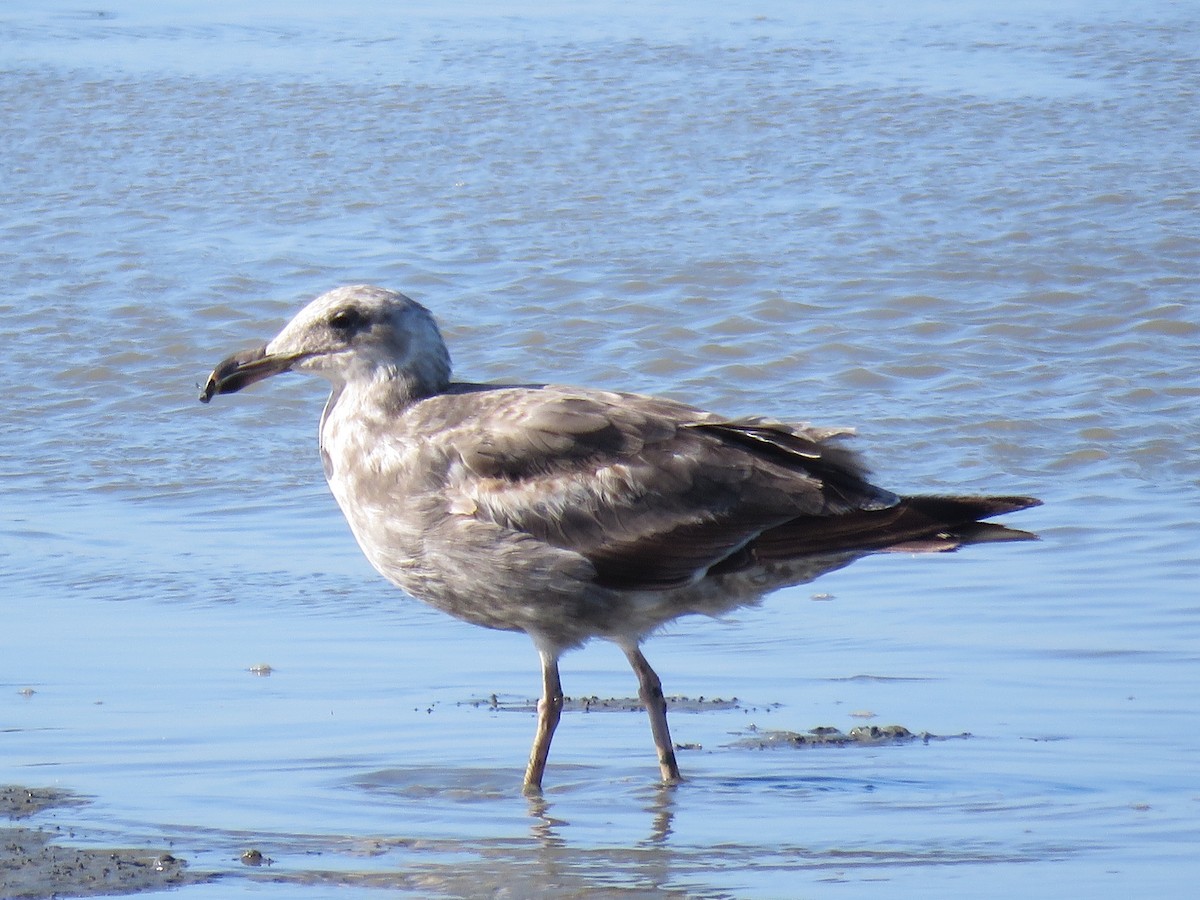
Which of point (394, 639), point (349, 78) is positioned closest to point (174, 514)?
point (394, 639)

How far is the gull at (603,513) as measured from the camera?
17.5 ft

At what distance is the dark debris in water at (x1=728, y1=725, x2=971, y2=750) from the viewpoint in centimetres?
561

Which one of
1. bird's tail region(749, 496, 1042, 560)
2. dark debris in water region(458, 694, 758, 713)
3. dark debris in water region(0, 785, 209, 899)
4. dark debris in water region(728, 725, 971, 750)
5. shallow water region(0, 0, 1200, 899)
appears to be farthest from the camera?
dark debris in water region(458, 694, 758, 713)

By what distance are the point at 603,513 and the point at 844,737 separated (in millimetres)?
904

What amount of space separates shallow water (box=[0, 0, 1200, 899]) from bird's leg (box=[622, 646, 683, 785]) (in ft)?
0.30

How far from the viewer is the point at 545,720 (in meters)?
5.45

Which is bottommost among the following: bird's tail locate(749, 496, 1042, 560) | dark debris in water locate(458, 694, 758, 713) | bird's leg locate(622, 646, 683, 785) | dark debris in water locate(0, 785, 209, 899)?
dark debris in water locate(458, 694, 758, 713)

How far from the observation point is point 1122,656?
6195 mm

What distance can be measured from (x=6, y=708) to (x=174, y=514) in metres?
2.15

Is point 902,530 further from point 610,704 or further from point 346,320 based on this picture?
point 346,320

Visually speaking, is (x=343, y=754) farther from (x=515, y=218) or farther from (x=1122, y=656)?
(x=515, y=218)

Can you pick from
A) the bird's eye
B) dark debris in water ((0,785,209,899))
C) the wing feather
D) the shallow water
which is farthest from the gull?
dark debris in water ((0,785,209,899))

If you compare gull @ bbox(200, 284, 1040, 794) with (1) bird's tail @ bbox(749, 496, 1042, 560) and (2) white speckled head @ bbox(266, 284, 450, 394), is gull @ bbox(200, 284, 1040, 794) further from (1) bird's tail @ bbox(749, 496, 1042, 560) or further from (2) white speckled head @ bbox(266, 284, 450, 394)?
(2) white speckled head @ bbox(266, 284, 450, 394)

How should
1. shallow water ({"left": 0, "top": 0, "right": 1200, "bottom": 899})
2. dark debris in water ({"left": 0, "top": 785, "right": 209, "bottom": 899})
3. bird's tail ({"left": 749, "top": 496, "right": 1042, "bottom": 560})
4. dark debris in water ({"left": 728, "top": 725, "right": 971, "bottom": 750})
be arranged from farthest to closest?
dark debris in water ({"left": 728, "top": 725, "right": 971, "bottom": 750}), bird's tail ({"left": 749, "top": 496, "right": 1042, "bottom": 560}), shallow water ({"left": 0, "top": 0, "right": 1200, "bottom": 899}), dark debris in water ({"left": 0, "top": 785, "right": 209, "bottom": 899})
